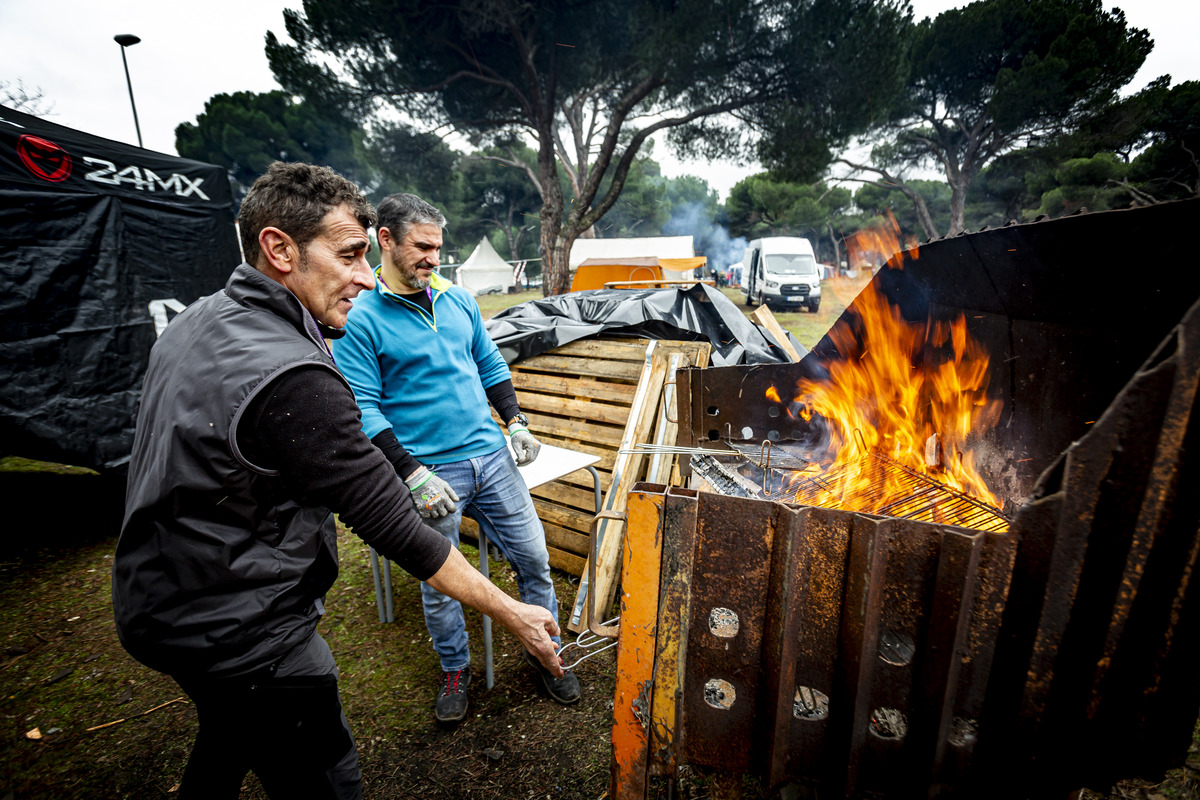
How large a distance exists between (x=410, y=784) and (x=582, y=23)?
13.4 meters

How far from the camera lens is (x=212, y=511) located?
45.6 inches

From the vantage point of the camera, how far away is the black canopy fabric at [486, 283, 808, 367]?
170 inches

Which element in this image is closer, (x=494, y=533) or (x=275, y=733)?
(x=275, y=733)

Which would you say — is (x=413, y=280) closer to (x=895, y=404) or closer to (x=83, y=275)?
(x=895, y=404)

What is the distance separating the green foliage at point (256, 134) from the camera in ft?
82.1

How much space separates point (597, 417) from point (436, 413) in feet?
5.56

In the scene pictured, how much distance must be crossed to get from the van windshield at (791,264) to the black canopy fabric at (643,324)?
569 inches

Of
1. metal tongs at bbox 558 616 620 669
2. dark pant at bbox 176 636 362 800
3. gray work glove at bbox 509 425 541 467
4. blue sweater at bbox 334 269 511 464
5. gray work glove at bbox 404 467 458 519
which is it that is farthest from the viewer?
gray work glove at bbox 509 425 541 467

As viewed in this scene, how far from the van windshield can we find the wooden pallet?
1582cm

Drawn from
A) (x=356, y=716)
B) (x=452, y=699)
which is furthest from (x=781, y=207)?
(x=356, y=716)

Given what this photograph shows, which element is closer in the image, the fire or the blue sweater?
the fire

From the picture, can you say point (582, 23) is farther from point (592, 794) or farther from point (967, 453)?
point (592, 794)

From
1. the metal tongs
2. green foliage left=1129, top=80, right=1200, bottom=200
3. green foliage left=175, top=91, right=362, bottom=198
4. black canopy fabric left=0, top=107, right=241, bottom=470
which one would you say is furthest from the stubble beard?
green foliage left=175, top=91, right=362, bottom=198

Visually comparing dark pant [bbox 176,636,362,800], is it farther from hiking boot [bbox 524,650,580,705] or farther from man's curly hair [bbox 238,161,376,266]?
hiking boot [bbox 524,650,580,705]
